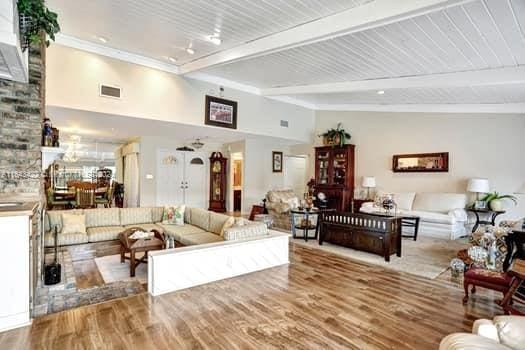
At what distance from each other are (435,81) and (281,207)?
4153mm

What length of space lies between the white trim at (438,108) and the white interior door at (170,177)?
494 centimetres

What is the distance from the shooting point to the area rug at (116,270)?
387 cm

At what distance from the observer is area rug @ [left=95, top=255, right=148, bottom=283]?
3.87 m

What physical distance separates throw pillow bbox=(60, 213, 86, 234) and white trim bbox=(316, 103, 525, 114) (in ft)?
23.2

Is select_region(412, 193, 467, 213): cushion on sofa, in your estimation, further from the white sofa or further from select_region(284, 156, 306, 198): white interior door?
select_region(284, 156, 306, 198): white interior door

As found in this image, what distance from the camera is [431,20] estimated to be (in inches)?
134

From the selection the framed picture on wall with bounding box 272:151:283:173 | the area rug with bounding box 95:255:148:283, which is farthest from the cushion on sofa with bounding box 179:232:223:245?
the framed picture on wall with bounding box 272:151:283:173

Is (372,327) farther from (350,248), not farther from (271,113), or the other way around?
(271,113)

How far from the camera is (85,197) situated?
6.99 m

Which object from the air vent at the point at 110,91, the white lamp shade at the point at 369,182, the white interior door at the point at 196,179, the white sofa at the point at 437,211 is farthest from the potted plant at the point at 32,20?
the white lamp shade at the point at 369,182

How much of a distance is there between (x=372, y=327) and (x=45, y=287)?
3.34m

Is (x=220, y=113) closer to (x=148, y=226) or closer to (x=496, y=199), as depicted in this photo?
(x=148, y=226)

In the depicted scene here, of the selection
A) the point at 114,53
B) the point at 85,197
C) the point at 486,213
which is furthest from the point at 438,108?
the point at 85,197

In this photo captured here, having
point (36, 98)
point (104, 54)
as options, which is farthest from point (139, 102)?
point (36, 98)
